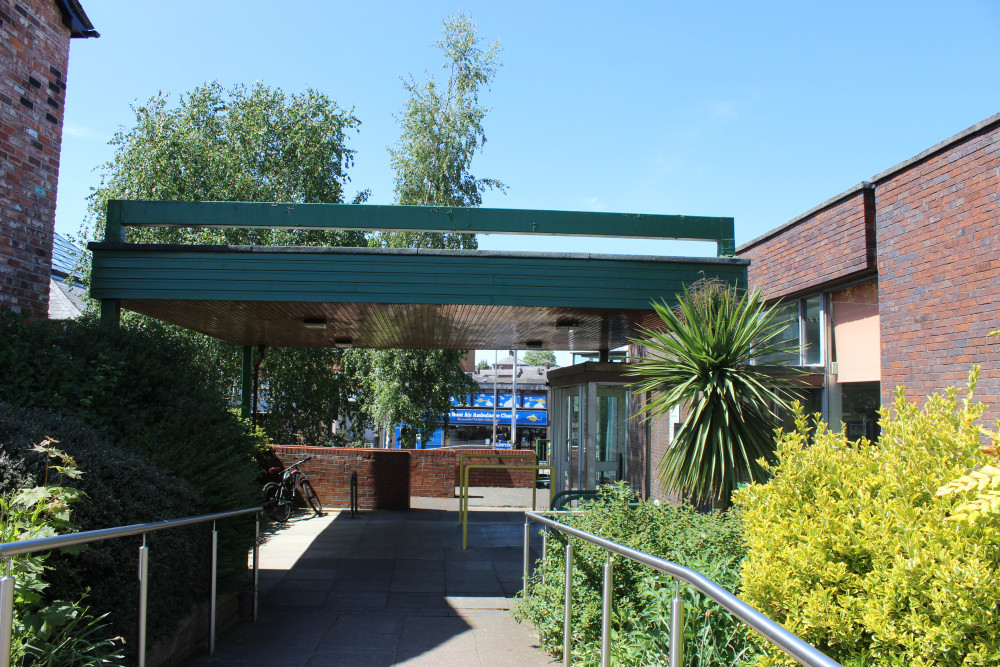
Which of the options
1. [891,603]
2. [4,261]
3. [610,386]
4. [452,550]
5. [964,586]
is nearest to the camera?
[964,586]

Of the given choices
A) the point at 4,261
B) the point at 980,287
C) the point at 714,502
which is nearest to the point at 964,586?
the point at 714,502

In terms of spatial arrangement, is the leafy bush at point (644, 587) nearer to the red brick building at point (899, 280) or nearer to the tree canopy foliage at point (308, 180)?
the red brick building at point (899, 280)

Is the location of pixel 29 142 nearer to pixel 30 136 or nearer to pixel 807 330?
pixel 30 136

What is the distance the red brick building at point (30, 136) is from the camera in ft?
21.9

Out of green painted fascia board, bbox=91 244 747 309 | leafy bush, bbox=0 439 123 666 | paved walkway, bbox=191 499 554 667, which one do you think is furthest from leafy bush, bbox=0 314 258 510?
leafy bush, bbox=0 439 123 666

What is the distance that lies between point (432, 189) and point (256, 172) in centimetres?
494

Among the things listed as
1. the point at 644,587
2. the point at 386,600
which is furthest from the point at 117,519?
the point at 386,600

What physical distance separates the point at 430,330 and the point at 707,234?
13.2 feet

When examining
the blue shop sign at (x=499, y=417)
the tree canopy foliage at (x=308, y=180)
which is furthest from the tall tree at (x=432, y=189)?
the blue shop sign at (x=499, y=417)

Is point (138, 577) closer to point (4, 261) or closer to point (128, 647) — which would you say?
point (128, 647)

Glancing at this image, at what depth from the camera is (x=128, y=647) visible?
4070mm

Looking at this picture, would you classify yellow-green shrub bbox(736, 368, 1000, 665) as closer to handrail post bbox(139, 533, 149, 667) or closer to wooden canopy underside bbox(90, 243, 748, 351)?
handrail post bbox(139, 533, 149, 667)

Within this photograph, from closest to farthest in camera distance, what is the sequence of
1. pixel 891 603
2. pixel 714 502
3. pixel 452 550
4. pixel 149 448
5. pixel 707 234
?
pixel 891 603, pixel 149 448, pixel 714 502, pixel 707 234, pixel 452 550

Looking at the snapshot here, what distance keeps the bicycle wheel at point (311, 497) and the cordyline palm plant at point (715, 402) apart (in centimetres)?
775
